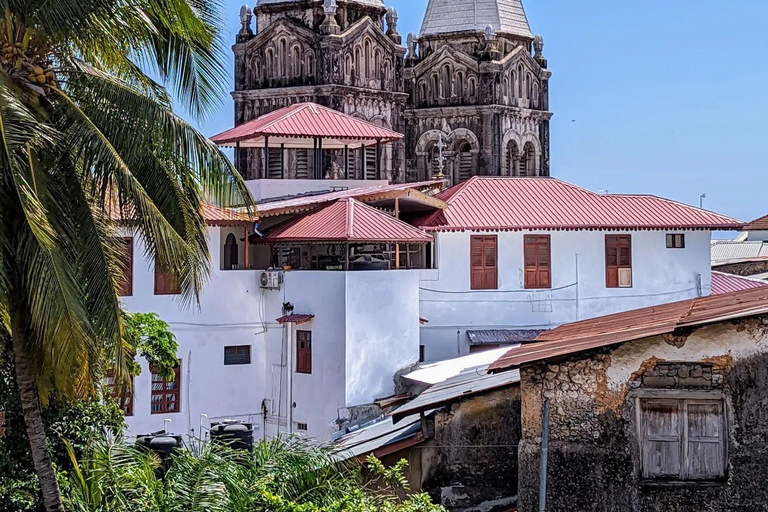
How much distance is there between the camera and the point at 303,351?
1107 inches

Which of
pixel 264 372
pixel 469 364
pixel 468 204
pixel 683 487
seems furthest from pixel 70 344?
pixel 468 204

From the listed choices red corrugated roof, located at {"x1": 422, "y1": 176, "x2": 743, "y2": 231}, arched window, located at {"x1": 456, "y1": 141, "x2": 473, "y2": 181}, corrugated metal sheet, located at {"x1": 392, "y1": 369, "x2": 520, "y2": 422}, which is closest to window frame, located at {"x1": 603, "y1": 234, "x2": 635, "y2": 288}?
red corrugated roof, located at {"x1": 422, "y1": 176, "x2": 743, "y2": 231}

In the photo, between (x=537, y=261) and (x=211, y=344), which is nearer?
(x=211, y=344)

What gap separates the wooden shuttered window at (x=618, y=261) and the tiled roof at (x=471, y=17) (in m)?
21.1

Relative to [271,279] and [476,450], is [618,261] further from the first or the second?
[476,450]

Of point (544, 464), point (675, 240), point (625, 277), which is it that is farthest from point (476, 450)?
point (675, 240)

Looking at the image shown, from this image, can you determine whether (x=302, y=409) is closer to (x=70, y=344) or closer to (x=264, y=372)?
(x=264, y=372)

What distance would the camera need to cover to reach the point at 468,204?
33750 millimetres

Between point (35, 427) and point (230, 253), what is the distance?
642 inches

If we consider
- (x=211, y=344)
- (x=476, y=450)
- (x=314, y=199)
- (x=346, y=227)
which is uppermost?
(x=314, y=199)

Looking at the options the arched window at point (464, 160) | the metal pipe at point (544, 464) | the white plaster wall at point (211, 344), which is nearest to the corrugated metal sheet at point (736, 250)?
the arched window at point (464, 160)

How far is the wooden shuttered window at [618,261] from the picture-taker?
33.8m

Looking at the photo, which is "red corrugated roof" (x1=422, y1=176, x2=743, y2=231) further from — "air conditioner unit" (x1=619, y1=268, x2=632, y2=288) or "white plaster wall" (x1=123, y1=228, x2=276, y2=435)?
"white plaster wall" (x1=123, y1=228, x2=276, y2=435)

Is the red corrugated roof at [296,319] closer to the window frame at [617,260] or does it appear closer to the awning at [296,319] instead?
the awning at [296,319]
